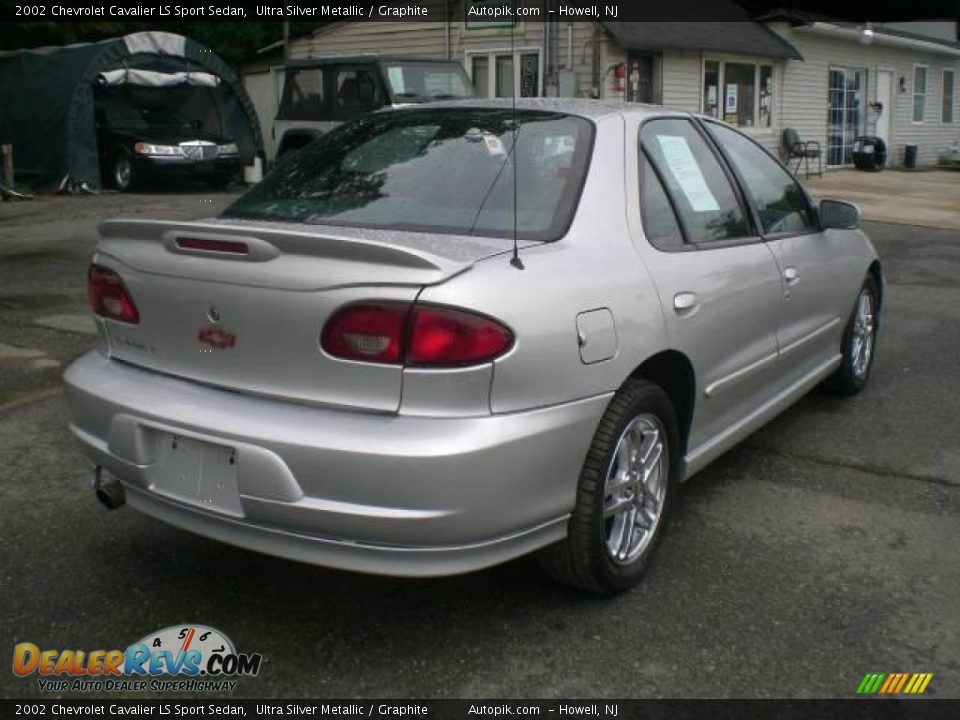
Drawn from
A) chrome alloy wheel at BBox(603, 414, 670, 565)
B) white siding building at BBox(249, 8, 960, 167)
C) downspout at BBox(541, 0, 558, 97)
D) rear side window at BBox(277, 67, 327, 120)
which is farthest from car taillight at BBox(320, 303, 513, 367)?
downspout at BBox(541, 0, 558, 97)

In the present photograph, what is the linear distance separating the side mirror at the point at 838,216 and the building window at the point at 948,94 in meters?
25.9

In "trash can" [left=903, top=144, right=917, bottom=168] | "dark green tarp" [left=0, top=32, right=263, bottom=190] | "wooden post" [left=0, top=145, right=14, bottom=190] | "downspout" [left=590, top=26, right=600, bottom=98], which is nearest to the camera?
"wooden post" [left=0, top=145, right=14, bottom=190]

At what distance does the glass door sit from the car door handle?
21.2 m

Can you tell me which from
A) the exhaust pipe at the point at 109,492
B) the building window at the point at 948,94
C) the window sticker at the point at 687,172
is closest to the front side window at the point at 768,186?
the window sticker at the point at 687,172

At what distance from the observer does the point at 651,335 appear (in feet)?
10.7

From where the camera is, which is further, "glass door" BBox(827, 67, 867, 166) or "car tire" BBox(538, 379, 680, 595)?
"glass door" BBox(827, 67, 867, 166)

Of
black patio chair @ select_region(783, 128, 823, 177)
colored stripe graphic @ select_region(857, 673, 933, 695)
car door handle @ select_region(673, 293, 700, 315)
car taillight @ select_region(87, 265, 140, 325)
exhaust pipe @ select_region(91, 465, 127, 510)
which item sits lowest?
colored stripe graphic @ select_region(857, 673, 933, 695)

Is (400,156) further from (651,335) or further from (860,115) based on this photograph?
(860,115)

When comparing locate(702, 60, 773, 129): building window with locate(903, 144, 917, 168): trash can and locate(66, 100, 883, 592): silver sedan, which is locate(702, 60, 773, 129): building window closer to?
locate(903, 144, 917, 168): trash can

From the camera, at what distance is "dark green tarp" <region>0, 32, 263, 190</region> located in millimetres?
16969

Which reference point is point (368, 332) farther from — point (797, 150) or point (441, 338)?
point (797, 150)

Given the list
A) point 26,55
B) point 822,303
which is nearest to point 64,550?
point 822,303

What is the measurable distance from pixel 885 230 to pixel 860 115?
1217cm

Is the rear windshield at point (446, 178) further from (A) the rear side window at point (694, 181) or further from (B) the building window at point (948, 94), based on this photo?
(B) the building window at point (948, 94)
